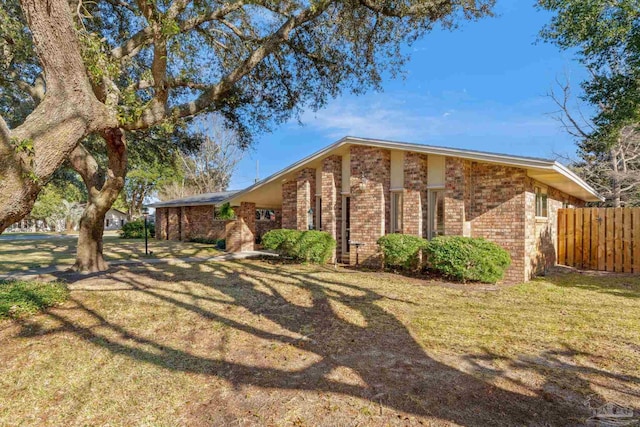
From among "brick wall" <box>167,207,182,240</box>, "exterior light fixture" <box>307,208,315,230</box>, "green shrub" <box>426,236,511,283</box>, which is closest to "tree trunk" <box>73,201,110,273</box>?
"exterior light fixture" <box>307,208,315,230</box>

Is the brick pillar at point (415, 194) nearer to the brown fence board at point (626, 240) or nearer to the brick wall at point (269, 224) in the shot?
the brown fence board at point (626, 240)

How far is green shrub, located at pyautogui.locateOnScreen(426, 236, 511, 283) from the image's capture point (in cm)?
865

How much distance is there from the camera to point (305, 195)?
13227 millimetres

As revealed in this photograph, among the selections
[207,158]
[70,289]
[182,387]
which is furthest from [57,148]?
[207,158]

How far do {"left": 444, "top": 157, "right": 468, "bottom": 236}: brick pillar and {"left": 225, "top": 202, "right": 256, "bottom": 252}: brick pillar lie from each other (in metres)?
9.97

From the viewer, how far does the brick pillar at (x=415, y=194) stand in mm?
10500

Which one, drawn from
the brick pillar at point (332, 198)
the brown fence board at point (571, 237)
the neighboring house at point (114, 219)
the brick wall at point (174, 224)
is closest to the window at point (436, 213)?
the brick pillar at point (332, 198)

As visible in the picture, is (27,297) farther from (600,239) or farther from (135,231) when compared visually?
(135,231)

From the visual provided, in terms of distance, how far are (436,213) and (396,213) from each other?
4.38 feet

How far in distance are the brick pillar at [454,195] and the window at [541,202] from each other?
2609mm

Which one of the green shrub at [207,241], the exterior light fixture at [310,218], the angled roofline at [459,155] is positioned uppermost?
the angled roofline at [459,155]

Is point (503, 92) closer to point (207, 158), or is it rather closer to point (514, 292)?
point (514, 292)

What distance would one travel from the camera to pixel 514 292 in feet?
26.1

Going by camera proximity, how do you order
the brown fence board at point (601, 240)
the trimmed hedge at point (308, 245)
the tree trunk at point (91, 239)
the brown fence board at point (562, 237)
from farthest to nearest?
1. the brown fence board at point (562, 237)
2. the trimmed hedge at point (308, 245)
3. the brown fence board at point (601, 240)
4. the tree trunk at point (91, 239)
